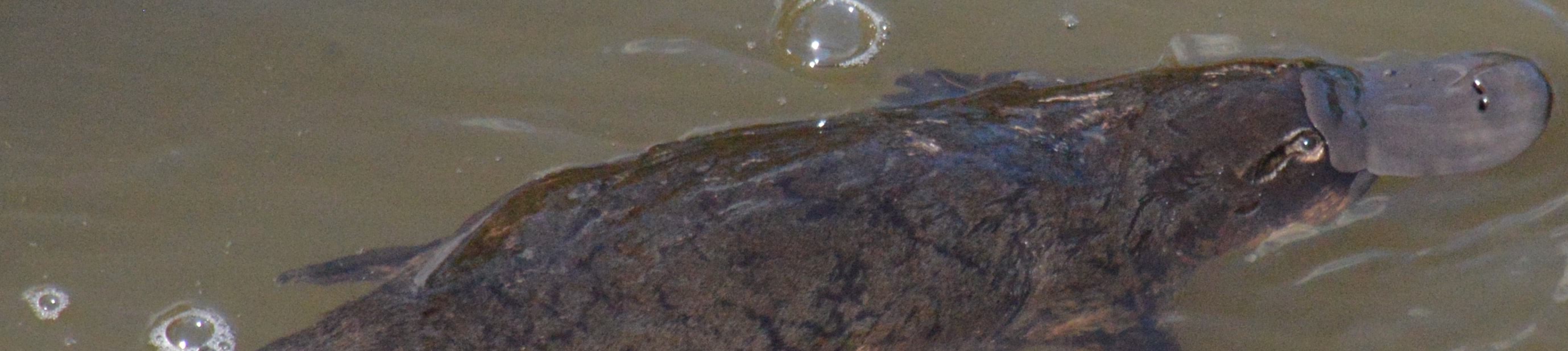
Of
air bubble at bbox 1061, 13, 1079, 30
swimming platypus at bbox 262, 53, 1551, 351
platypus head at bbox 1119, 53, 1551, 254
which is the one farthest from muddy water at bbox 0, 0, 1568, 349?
platypus head at bbox 1119, 53, 1551, 254

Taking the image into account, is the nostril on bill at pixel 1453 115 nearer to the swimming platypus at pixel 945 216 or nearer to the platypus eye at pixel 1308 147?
the swimming platypus at pixel 945 216

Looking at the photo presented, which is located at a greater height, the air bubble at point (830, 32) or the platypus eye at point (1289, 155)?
the air bubble at point (830, 32)

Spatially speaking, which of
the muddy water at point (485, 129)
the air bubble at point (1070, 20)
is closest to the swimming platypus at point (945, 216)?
the muddy water at point (485, 129)

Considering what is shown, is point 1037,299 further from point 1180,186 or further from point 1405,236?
point 1405,236

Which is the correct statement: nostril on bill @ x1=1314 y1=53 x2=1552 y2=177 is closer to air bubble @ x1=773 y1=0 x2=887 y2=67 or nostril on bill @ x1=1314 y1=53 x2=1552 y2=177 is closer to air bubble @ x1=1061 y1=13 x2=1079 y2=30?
air bubble @ x1=1061 y1=13 x2=1079 y2=30

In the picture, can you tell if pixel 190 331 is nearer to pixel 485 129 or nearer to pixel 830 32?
pixel 485 129

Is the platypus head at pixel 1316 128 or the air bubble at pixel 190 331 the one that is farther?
the air bubble at pixel 190 331

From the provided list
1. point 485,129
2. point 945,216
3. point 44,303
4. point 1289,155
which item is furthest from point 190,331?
point 1289,155
